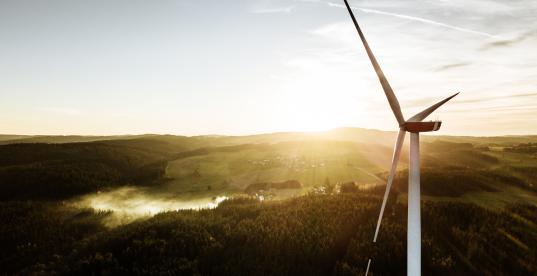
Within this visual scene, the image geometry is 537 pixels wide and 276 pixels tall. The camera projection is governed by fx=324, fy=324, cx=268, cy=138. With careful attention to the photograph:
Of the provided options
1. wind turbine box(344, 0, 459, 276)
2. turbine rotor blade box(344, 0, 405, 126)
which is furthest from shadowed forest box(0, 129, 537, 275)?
turbine rotor blade box(344, 0, 405, 126)

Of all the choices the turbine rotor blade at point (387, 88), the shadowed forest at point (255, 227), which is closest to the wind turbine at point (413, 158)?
the turbine rotor blade at point (387, 88)

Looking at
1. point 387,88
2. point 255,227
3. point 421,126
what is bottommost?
point 255,227

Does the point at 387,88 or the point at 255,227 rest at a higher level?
the point at 387,88

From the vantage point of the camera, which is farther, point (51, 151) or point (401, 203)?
point (51, 151)

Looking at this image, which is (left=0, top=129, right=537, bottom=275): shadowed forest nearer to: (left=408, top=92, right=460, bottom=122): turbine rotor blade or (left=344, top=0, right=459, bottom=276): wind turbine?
(left=344, top=0, right=459, bottom=276): wind turbine

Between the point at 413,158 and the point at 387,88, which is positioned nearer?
the point at 413,158

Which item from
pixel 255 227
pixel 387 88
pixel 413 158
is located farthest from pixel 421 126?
pixel 255 227

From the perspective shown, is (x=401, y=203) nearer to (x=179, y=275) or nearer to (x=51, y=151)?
(x=179, y=275)

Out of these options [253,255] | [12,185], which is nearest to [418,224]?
[253,255]

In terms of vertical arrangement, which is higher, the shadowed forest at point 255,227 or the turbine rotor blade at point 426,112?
the turbine rotor blade at point 426,112

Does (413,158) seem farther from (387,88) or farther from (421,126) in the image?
(387,88)

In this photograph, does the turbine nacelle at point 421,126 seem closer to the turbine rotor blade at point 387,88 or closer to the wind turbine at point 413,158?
the wind turbine at point 413,158
